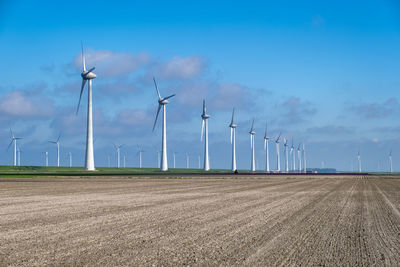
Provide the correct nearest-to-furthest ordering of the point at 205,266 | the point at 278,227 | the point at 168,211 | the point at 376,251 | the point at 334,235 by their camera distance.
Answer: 1. the point at 205,266
2. the point at 376,251
3. the point at 334,235
4. the point at 278,227
5. the point at 168,211

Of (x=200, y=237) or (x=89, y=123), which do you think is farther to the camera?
(x=89, y=123)

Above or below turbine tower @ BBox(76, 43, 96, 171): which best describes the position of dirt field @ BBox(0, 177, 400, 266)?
below

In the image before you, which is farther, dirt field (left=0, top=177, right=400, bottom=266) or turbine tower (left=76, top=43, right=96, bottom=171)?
turbine tower (left=76, top=43, right=96, bottom=171)

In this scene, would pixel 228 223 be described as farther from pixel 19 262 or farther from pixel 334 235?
pixel 19 262

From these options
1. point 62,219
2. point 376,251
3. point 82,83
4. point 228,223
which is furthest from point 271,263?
point 82,83

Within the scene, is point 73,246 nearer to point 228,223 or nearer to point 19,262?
point 19,262

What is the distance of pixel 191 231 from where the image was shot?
15.4m

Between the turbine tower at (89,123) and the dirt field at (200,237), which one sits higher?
the turbine tower at (89,123)

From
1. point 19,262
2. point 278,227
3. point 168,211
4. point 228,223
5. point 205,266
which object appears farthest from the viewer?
point 168,211

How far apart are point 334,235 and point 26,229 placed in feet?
33.3

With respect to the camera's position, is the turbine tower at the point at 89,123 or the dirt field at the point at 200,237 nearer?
the dirt field at the point at 200,237

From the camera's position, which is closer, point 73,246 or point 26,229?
point 73,246

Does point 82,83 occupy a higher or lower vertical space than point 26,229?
higher

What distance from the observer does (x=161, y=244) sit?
12.9m
